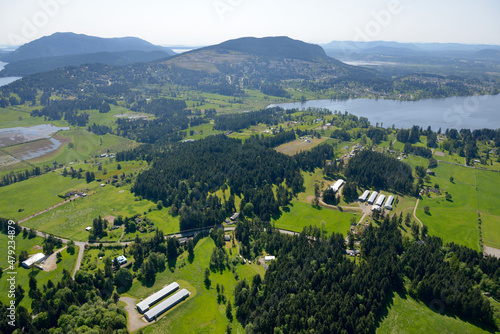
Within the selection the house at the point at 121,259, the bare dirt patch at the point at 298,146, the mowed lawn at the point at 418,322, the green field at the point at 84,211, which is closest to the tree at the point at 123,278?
the house at the point at 121,259

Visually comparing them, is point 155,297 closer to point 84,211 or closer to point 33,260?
point 33,260

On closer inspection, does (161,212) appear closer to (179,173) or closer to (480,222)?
(179,173)

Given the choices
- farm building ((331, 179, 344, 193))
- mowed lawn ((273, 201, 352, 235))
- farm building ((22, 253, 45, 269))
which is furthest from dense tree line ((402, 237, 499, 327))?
farm building ((22, 253, 45, 269))

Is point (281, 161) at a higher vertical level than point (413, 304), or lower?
higher

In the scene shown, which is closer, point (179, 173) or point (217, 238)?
point (217, 238)

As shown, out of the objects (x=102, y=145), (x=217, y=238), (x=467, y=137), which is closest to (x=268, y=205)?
(x=217, y=238)

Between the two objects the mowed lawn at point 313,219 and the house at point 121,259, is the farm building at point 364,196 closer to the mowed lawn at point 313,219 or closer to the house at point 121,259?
the mowed lawn at point 313,219
